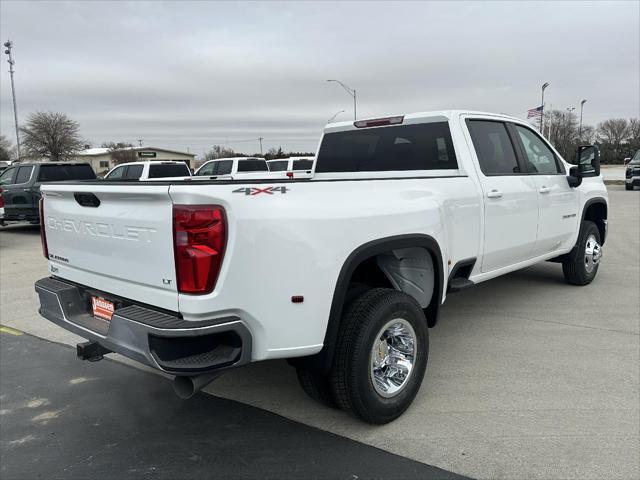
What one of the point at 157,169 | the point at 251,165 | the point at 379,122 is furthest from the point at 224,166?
the point at 379,122

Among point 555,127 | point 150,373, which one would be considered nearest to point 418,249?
point 150,373

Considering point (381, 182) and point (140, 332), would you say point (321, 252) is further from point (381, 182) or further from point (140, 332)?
point (140, 332)

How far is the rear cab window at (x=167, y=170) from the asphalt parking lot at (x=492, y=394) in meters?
10.4

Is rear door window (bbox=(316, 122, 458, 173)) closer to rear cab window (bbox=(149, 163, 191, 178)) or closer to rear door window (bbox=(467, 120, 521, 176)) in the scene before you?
rear door window (bbox=(467, 120, 521, 176))

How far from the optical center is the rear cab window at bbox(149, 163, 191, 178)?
52.5 ft

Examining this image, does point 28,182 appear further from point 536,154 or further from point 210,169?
point 536,154

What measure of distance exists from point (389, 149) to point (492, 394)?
2351mm

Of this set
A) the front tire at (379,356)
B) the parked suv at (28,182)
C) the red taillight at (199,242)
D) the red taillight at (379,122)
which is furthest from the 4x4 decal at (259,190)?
the parked suv at (28,182)

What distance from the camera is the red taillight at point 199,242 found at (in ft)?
8.13

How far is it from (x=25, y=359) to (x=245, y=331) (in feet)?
9.98

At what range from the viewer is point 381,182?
3.32m

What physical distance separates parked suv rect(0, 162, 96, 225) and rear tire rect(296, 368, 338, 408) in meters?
12.6

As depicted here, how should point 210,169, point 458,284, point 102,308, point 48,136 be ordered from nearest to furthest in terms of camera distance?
point 102,308, point 458,284, point 210,169, point 48,136

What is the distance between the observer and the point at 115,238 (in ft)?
9.49
